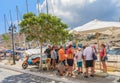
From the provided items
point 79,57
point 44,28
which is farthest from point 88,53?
point 44,28

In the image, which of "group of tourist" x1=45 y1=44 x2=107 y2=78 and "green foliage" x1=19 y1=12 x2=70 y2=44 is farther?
"green foliage" x1=19 y1=12 x2=70 y2=44

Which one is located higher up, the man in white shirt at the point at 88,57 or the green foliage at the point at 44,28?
the green foliage at the point at 44,28

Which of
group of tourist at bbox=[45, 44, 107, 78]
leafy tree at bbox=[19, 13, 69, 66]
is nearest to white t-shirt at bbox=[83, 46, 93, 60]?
group of tourist at bbox=[45, 44, 107, 78]

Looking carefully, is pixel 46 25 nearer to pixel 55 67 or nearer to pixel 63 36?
pixel 63 36

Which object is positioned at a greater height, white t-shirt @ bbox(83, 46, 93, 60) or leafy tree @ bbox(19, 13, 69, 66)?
leafy tree @ bbox(19, 13, 69, 66)

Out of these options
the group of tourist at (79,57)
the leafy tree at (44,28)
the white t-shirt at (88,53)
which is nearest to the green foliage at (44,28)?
the leafy tree at (44,28)

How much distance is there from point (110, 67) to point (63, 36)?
4.33 metres

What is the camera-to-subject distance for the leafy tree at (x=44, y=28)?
718 inches

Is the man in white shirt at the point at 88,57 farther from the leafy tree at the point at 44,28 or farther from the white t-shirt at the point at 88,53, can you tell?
the leafy tree at the point at 44,28

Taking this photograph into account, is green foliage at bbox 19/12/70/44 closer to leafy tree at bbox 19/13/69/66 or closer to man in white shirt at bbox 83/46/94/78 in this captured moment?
leafy tree at bbox 19/13/69/66

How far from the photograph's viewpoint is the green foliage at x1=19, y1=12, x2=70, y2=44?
59.8 ft

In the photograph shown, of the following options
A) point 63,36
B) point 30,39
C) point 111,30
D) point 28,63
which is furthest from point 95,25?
point 28,63

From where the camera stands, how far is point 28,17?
1867cm

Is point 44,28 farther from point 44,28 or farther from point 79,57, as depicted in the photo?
point 79,57
